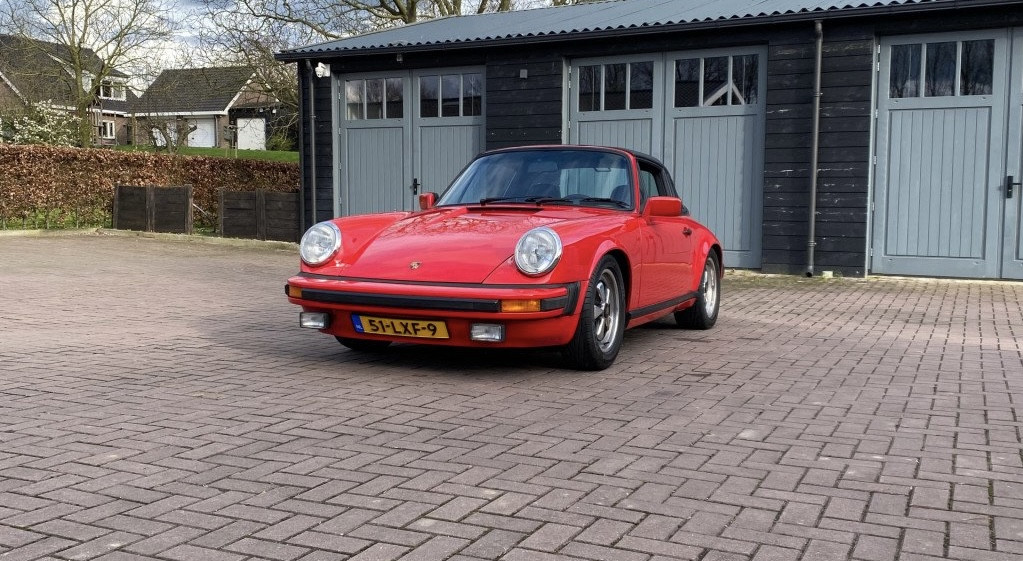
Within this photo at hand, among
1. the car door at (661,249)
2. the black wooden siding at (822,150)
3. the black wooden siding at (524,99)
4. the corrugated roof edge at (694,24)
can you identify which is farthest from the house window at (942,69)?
the car door at (661,249)

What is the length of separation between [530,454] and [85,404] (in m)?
2.40

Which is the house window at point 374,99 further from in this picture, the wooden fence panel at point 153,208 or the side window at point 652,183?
the side window at point 652,183

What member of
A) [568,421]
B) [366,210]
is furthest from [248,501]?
[366,210]

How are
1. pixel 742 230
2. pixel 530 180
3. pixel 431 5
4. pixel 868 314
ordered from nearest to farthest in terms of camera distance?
pixel 530 180 → pixel 868 314 → pixel 742 230 → pixel 431 5

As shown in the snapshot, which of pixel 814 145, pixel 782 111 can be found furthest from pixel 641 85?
pixel 814 145

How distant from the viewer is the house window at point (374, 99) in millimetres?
15953

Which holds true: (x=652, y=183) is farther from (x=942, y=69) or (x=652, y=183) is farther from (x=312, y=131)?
(x=312, y=131)

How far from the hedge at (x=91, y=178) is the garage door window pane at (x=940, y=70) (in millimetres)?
14450

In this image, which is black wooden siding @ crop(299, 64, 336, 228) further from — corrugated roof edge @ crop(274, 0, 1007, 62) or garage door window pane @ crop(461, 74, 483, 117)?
garage door window pane @ crop(461, 74, 483, 117)

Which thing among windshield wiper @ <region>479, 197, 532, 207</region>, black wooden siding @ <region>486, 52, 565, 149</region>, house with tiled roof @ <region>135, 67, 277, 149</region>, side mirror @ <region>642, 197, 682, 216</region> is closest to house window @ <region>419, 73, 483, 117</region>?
black wooden siding @ <region>486, 52, 565, 149</region>

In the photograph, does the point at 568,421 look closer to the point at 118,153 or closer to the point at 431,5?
the point at 118,153

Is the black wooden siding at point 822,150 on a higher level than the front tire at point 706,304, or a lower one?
higher

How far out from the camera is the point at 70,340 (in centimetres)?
708

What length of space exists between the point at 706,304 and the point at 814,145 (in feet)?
17.3
